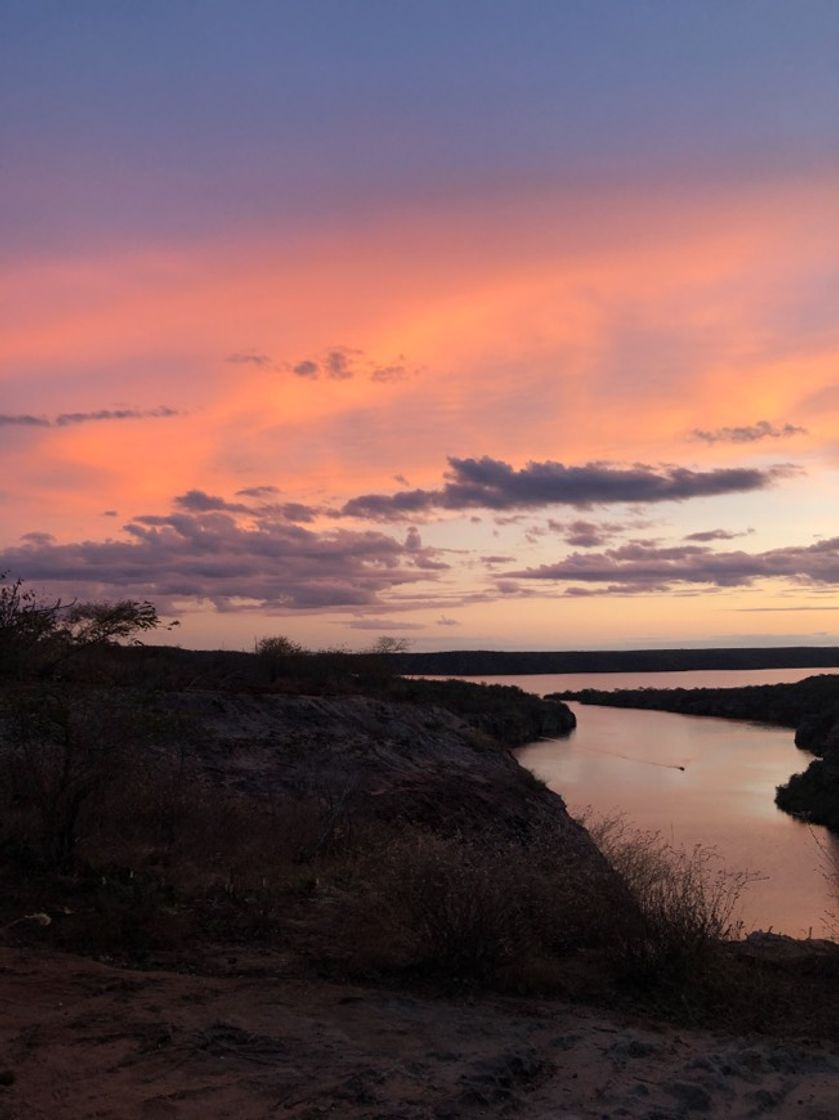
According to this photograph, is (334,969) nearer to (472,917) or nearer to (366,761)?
(472,917)

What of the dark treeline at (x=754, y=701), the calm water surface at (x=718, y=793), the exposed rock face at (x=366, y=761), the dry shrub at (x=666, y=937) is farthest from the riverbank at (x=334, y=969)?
the dark treeline at (x=754, y=701)

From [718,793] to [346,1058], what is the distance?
112 feet

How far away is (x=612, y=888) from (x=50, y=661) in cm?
691

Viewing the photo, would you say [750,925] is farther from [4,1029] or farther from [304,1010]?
[4,1029]

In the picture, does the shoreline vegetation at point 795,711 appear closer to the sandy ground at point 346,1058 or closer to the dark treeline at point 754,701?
the dark treeline at point 754,701

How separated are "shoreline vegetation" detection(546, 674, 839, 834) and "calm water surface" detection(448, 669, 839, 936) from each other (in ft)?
3.34

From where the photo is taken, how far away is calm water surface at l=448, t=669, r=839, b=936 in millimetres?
19719

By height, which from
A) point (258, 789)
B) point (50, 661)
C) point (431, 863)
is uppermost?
point (50, 661)

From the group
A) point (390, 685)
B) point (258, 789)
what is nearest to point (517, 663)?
point (390, 685)

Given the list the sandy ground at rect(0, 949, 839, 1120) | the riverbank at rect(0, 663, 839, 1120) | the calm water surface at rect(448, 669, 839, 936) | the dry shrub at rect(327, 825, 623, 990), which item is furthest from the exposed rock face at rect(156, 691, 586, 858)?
the sandy ground at rect(0, 949, 839, 1120)

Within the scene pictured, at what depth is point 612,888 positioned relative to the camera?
8.34 metres

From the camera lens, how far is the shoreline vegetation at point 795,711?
106 feet

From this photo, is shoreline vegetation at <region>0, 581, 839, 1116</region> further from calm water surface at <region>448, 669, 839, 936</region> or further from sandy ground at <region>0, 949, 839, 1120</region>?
calm water surface at <region>448, 669, 839, 936</region>

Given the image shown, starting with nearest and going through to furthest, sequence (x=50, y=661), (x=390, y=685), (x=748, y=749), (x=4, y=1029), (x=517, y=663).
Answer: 1. (x=4, y=1029)
2. (x=50, y=661)
3. (x=390, y=685)
4. (x=748, y=749)
5. (x=517, y=663)
